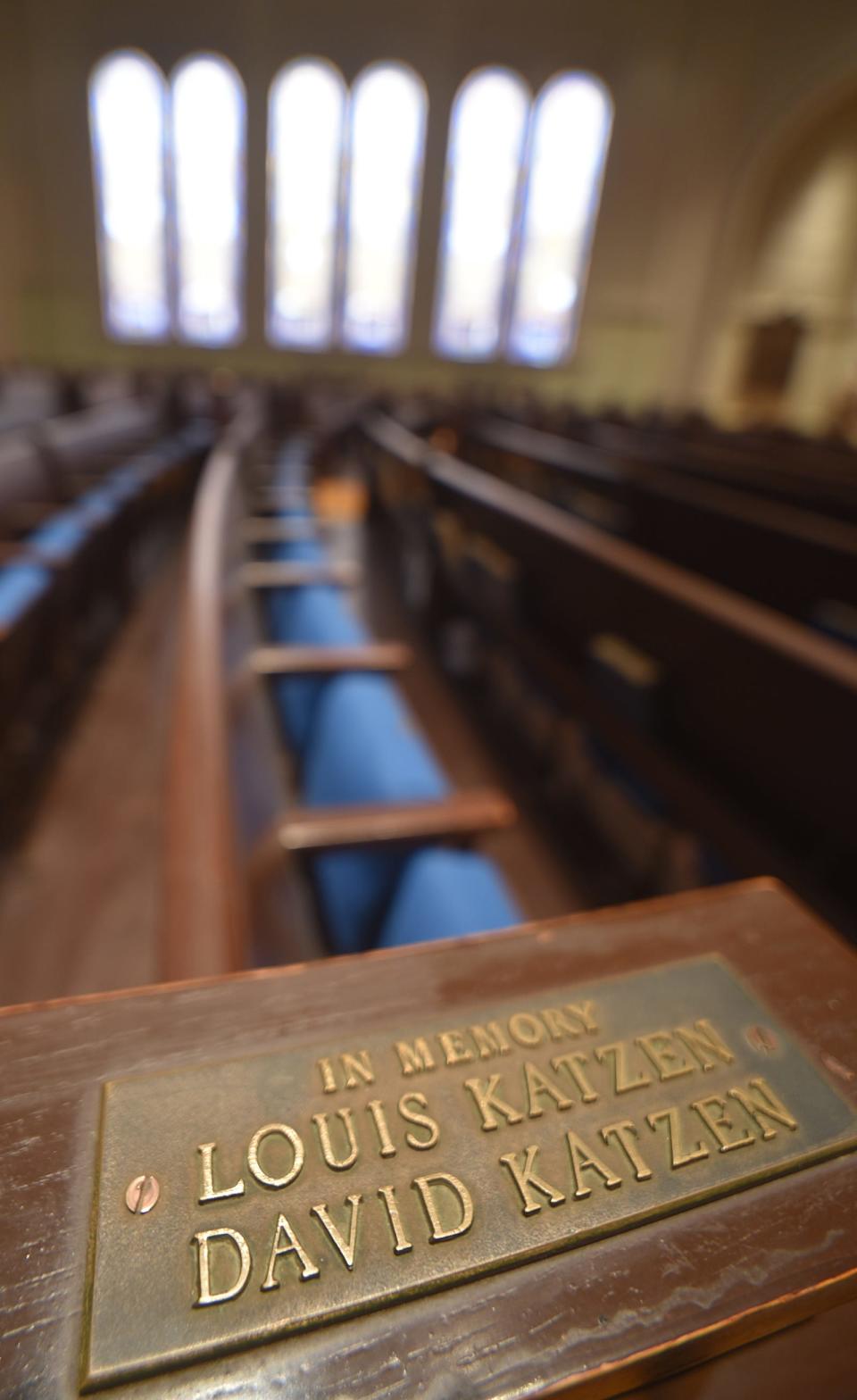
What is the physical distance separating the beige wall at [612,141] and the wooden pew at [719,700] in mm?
9049

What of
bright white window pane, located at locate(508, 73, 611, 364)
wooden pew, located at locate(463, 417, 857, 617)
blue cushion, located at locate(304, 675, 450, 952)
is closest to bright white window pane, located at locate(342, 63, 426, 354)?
bright white window pane, located at locate(508, 73, 611, 364)

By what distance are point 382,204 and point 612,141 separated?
2.89 m

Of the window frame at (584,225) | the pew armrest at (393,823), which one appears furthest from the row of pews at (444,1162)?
the window frame at (584,225)

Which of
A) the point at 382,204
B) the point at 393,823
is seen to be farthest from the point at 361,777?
the point at 382,204

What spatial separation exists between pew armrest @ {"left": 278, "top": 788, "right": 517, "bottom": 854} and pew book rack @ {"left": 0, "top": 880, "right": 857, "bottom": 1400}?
420mm

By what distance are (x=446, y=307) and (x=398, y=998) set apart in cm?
1072

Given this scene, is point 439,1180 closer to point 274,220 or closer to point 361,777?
point 361,777

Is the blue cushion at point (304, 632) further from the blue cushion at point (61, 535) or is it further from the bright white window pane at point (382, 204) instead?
the bright white window pane at point (382, 204)

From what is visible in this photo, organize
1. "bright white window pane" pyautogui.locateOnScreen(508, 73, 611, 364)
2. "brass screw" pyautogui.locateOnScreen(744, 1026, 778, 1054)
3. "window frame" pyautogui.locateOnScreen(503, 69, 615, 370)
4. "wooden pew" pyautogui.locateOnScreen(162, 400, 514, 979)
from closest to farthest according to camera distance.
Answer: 1. "brass screw" pyautogui.locateOnScreen(744, 1026, 778, 1054)
2. "wooden pew" pyautogui.locateOnScreen(162, 400, 514, 979)
3. "window frame" pyautogui.locateOnScreen(503, 69, 615, 370)
4. "bright white window pane" pyautogui.locateOnScreen(508, 73, 611, 364)

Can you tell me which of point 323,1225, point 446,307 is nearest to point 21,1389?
point 323,1225

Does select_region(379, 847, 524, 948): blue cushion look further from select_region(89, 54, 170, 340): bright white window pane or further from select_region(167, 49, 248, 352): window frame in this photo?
select_region(89, 54, 170, 340): bright white window pane

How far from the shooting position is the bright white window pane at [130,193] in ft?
27.6

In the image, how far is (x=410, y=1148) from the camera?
0.30 m

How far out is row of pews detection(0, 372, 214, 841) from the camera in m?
1.73
